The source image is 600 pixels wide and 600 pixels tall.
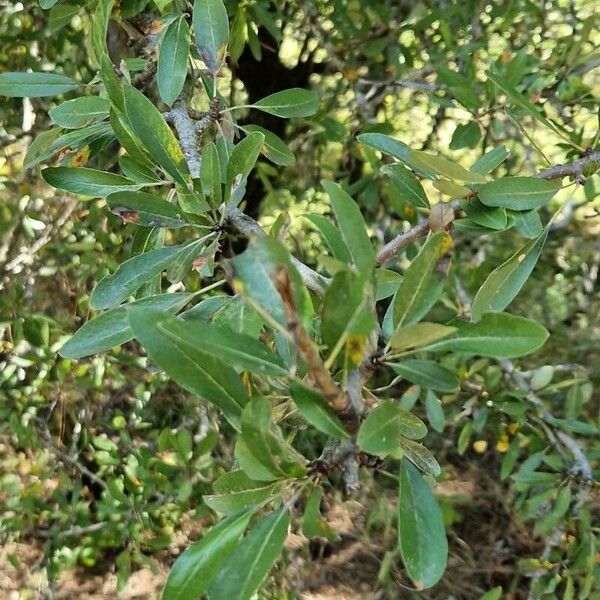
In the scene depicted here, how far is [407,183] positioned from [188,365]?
1.09ft

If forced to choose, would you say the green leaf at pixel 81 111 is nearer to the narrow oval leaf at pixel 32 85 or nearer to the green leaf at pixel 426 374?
the narrow oval leaf at pixel 32 85

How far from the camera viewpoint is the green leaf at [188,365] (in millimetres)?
414

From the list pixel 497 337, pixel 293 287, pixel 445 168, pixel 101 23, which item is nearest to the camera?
pixel 293 287

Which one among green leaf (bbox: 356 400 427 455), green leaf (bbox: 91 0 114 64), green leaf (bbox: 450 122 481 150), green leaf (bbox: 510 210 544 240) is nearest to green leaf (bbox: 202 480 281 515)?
green leaf (bbox: 356 400 427 455)

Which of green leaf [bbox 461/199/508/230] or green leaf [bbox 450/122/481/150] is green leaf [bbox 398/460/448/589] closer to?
green leaf [bbox 461/199/508/230]

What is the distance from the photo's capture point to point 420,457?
0.51 meters

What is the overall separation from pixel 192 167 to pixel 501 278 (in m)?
0.31

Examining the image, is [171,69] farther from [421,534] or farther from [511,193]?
[421,534]

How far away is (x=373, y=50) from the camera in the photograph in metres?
1.58

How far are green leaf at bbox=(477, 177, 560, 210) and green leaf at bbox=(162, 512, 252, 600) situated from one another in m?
0.33

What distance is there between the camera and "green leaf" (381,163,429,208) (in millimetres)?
663

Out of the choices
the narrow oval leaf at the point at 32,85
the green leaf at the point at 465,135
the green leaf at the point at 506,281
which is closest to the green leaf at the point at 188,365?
the green leaf at the point at 506,281

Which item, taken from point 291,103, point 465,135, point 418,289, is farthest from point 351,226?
point 465,135

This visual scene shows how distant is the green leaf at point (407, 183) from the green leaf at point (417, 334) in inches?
11.1
